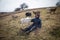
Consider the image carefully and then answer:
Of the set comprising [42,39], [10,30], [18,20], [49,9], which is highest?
[49,9]

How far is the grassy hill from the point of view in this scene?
3.47 metres

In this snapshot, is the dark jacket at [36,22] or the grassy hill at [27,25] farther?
the dark jacket at [36,22]

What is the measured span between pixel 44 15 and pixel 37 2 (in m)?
0.38

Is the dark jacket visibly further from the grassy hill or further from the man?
the grassy hill

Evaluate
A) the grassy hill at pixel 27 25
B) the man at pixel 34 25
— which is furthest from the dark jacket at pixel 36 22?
the grassy hill at pixel 27 25

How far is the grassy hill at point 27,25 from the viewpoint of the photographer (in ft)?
11.4

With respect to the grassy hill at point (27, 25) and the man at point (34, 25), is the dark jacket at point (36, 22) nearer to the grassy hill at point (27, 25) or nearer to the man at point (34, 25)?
the man at point (34, 25)

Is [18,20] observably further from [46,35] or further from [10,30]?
[46,35]

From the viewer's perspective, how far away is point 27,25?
3.56 metres

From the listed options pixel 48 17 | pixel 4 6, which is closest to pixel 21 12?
pixel 4 6

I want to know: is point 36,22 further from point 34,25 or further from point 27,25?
point 27,25

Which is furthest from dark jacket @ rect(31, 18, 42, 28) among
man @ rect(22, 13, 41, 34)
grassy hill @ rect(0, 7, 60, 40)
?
grassy hill @ rect(0, 7, 60, 40)

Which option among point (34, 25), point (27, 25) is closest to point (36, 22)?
point (34, 25)

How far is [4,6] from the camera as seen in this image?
363cm
